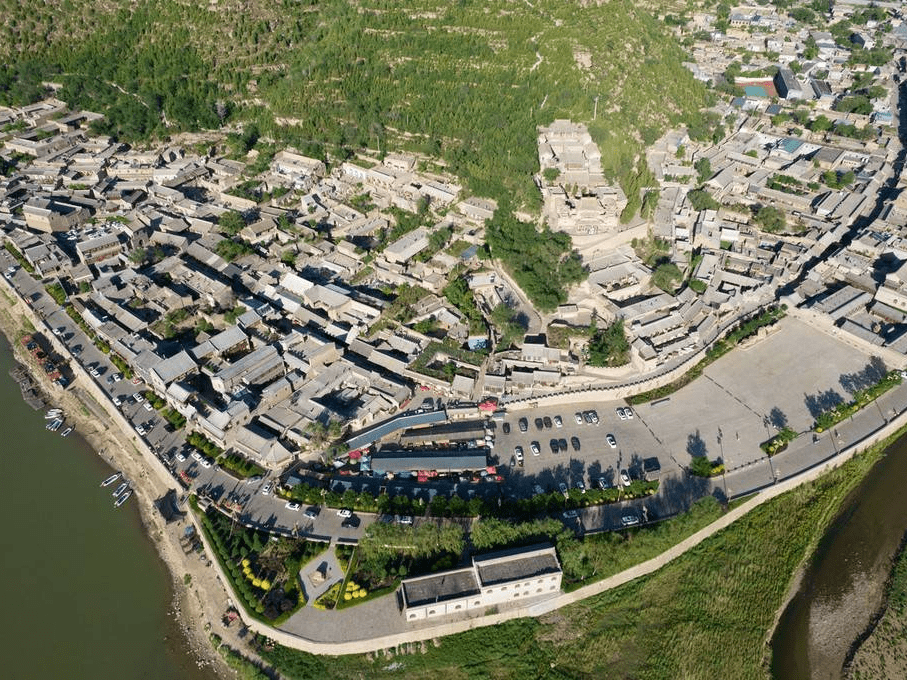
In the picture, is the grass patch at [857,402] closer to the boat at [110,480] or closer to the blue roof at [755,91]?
the boat at [110,480]

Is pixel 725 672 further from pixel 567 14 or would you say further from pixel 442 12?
pixel 442 12

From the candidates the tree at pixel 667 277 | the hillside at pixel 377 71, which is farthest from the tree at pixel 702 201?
the tree at pixel 667 277

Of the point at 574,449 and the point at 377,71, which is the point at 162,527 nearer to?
the point at 574,449

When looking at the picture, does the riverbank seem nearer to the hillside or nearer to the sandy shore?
the sandy shore

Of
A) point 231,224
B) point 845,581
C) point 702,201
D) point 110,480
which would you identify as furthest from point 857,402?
point 231,224

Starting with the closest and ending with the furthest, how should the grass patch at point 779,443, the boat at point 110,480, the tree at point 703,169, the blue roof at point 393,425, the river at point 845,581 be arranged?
the river at point 845,581, the grass patch at point 779,443, the blue roof at point 393,425, the boat at point 110,480, the tree at point 703,169

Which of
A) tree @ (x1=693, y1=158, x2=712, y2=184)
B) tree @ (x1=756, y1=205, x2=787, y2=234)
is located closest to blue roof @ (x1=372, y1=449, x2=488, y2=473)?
tree @ (x1=756, y1=205, x2=787, y2=234)
